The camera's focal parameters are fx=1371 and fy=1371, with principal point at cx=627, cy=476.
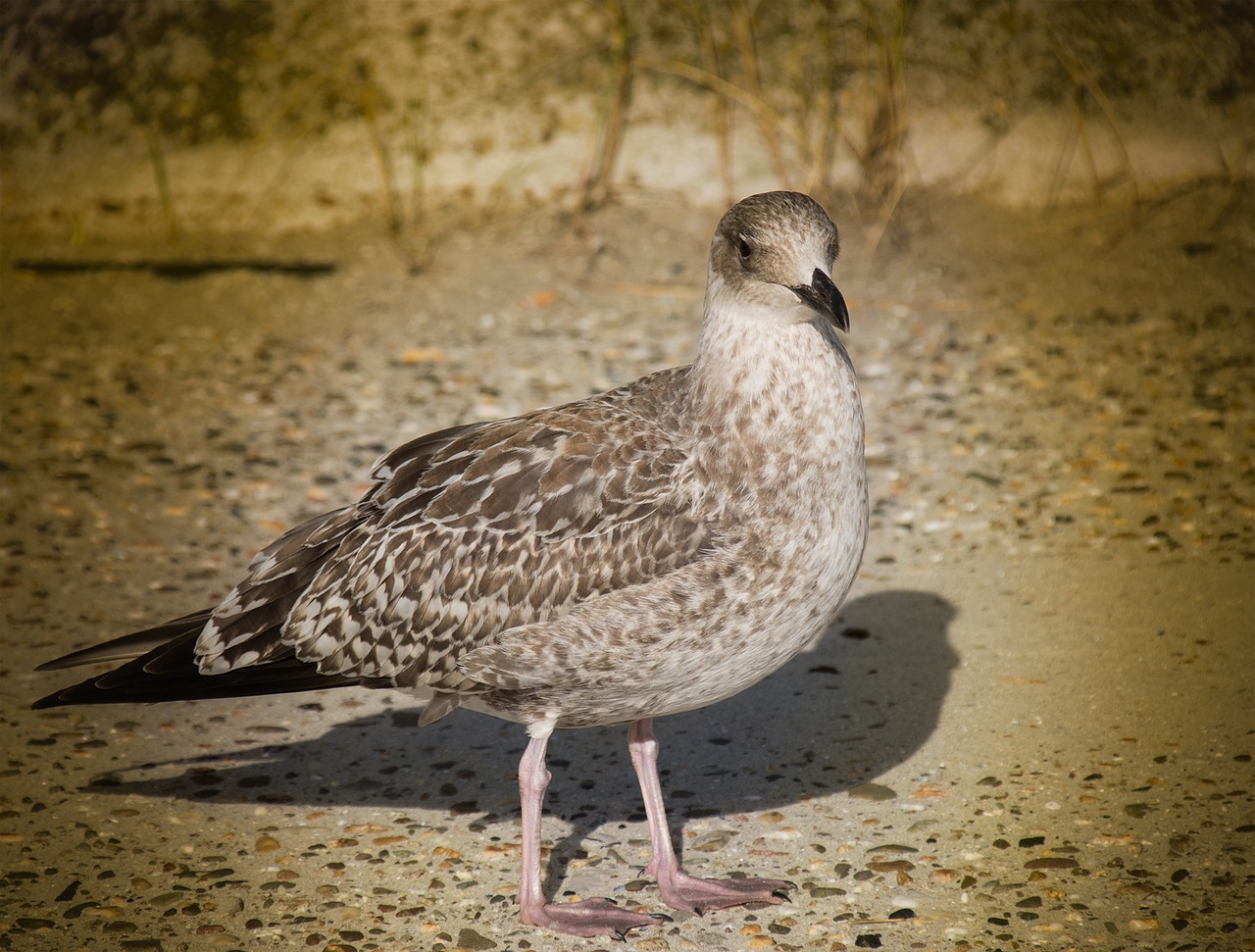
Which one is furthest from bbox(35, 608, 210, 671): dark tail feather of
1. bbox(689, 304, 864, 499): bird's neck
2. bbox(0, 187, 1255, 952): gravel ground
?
bbox(689, 304, 864, 499): bird's neck

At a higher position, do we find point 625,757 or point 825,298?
point 825,298

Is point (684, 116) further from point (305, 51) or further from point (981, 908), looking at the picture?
point (981, 908)

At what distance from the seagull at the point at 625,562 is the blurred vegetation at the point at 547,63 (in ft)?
19.8

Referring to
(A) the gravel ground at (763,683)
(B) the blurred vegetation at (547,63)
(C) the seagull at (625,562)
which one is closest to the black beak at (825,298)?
(C) the seagull at (625,562)

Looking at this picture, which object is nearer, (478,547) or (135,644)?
(478,547)

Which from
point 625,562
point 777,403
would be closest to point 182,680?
point 625,562

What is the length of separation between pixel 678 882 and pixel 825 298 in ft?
6.51

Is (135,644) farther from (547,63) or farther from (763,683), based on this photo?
(547,63)

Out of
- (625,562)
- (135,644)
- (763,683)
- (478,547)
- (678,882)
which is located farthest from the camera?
(763,683)

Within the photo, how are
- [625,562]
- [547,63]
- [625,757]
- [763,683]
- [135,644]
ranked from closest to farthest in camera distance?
[625,562], [135,644], [625,757], [763,683], [547,63]

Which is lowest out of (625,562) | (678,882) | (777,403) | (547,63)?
(678,882)

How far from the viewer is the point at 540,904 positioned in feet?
14.4

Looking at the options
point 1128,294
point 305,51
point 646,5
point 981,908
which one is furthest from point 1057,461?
point 305,51

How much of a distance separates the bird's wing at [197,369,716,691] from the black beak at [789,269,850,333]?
0.62 metres
